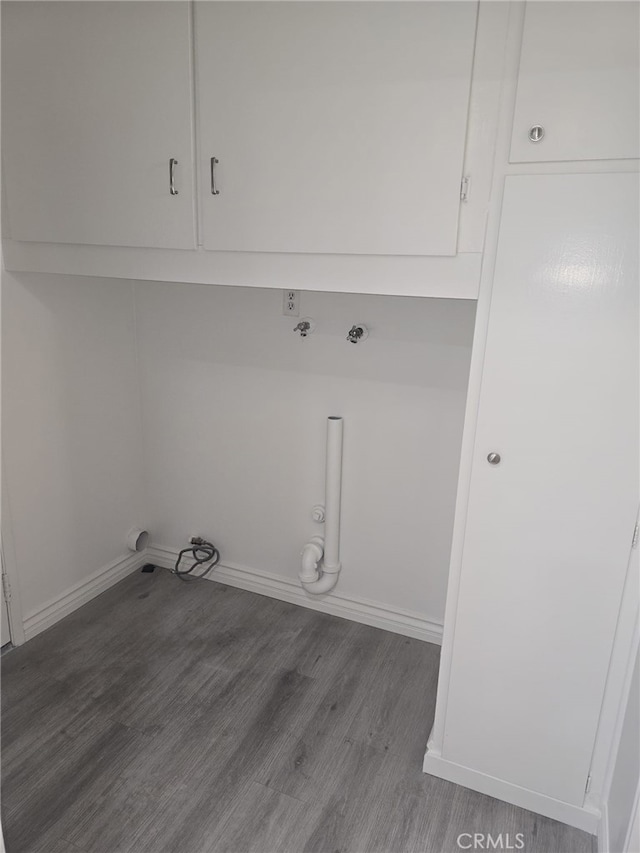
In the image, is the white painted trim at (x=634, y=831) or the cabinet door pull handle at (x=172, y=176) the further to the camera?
the cabinet door pull handle at (x=172, y=176)

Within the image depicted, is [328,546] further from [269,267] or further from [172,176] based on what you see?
[172,176]

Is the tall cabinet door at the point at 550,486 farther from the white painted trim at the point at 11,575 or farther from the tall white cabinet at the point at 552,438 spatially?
the white painted trim at the point at 11,575

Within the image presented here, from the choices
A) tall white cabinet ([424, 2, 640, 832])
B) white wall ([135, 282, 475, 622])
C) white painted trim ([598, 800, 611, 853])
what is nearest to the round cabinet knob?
tall white cabinet ([424, 2, 640, 832])

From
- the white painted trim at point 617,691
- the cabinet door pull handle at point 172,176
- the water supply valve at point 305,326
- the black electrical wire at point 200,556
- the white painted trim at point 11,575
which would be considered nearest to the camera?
the white painted trim at point 617,691

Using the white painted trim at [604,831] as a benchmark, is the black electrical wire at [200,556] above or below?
above

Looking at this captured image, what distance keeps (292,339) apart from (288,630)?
3.78ft

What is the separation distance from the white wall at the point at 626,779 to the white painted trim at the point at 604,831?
0.08 feet

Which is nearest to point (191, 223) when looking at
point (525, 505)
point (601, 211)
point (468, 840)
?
point (601, 211)

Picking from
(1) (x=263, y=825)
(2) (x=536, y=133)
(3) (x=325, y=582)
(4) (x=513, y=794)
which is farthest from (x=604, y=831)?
(2) (x=536, y=133)

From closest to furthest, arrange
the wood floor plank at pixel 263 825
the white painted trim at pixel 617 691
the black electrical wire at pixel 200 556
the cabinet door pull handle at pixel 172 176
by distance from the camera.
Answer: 1. the white painted trim at pixel 617 691
2. the wood floor plank at pixel 263 825
3. the cabinet door pull handle at pixel 172 176
4. the black electrical wire at pixel 200 556

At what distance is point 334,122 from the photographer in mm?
1461

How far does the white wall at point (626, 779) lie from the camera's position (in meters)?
1.29

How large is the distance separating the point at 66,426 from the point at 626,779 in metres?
2.11

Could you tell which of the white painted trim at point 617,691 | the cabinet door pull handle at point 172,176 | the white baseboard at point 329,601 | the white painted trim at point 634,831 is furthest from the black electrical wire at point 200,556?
the white painted trim at point 634,831
